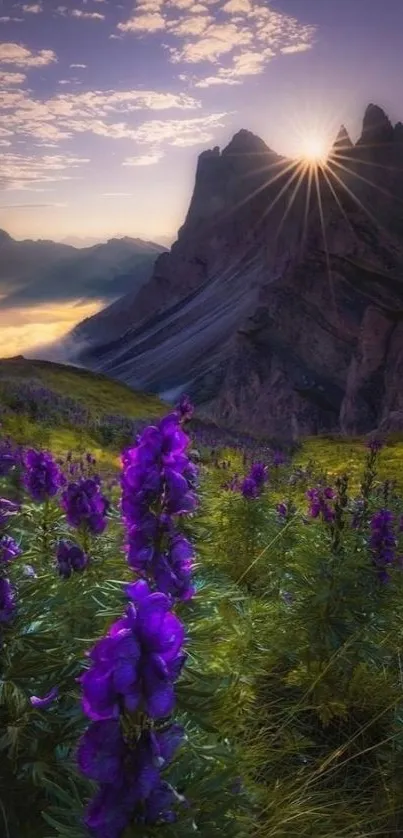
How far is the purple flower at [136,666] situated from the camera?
1917 millimetres

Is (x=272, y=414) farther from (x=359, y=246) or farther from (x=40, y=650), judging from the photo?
(x=40, y=650)

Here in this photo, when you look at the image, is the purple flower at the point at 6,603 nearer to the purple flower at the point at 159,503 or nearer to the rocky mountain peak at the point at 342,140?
the purple flower at the point at 159,503

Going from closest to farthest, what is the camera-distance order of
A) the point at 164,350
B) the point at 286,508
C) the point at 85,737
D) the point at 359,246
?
1. the point at 85,737
2. the point at 286,508
3. the point at 359,246
4. the point at 164,350

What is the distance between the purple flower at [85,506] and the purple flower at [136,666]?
3026mm

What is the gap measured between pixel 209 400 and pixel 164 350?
39689 mm

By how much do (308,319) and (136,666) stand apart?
93.0 m

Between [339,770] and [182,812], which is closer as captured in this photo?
[182,812]

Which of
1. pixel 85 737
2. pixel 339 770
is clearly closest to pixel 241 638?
pixel 339 770

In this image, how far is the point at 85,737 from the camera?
6.65 ft

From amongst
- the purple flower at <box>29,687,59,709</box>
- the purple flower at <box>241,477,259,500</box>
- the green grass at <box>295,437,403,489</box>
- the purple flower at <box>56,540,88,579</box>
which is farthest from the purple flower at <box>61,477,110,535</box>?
the green grass at <box>295,437,403,489</box>

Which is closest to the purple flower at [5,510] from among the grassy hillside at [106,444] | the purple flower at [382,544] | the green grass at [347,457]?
the purple flower at [382,544]

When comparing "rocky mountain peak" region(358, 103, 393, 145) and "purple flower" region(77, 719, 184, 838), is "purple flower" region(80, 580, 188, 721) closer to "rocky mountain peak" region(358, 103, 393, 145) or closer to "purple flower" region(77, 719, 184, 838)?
"purple flower" region(77, 719, 184, 838)

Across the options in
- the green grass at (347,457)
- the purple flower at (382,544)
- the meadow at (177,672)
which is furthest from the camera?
the green grass at (347,457)

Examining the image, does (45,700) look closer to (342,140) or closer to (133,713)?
(133,713)
